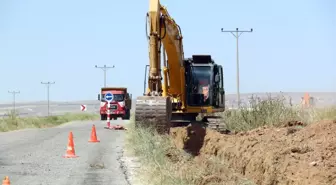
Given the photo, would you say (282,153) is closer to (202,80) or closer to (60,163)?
(60,163)

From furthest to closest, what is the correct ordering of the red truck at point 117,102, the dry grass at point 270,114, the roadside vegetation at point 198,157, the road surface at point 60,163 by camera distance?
the red truck at point 117,102 < the dry grass at point 270,114 < the road surface at point 60,163 < the roadside vegetation at point 198,157

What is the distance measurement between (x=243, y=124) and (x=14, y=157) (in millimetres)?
9726

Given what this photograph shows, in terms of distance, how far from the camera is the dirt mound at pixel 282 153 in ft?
41.4

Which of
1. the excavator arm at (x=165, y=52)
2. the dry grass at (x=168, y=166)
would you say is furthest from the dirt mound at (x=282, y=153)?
the excavator arm at (x=165, y=52)

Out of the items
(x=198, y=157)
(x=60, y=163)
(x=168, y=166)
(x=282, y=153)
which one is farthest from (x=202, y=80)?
(x=168, y=166)

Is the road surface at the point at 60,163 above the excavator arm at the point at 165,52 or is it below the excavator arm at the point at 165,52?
below

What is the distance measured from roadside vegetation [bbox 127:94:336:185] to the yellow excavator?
0.58 meters

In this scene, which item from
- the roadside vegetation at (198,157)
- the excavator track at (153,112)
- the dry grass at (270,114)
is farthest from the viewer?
the dry grass at (270,114)

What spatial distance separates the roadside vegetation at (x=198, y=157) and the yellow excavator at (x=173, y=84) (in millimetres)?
579

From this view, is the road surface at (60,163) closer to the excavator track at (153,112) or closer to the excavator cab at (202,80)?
the excavator track at (153,112)

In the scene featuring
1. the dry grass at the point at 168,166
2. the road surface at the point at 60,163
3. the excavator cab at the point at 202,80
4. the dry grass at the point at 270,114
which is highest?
the excavator cab at the point at 202,80

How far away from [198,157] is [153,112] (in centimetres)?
175

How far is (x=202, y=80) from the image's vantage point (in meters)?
26.3

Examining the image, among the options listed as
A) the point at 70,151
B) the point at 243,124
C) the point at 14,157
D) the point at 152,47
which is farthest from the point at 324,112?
the point at 14,157
